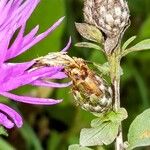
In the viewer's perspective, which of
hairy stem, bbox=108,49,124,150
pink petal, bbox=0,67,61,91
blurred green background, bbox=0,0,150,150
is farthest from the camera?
blurred green background, bbox=0,0,150,150

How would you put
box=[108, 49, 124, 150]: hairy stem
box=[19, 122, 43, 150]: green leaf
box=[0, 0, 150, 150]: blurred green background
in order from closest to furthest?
box=[108, 49, 124, 150]: hairy stem → box=[19, 122, 43, 150]: green leaf → box=[0, 0, 150, 150]: blurred green background

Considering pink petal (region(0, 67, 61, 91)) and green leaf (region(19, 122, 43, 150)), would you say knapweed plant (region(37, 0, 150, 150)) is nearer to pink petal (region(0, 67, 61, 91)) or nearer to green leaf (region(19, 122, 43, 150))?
pink petal (region(0, 67, 61, 91))

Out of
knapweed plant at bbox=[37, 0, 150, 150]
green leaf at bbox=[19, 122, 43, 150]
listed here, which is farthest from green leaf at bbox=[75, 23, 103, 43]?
green leaf at bbox=[19, 122, 43, 150]

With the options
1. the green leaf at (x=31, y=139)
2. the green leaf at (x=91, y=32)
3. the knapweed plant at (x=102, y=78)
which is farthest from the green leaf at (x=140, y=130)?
the green leaf at (x=31, y=139)

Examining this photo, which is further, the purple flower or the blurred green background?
the blurred green background

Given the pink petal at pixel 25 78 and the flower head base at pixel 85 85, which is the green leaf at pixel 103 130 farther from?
the pink petal at pixel 25 78

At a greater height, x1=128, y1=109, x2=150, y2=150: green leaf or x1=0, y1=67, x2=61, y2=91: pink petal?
x1=0, y1=67, x2=61, y2=91: pink petal

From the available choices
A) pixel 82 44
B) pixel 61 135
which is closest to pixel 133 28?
pixel 61 135

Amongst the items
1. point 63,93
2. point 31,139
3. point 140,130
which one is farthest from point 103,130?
point 63,93
